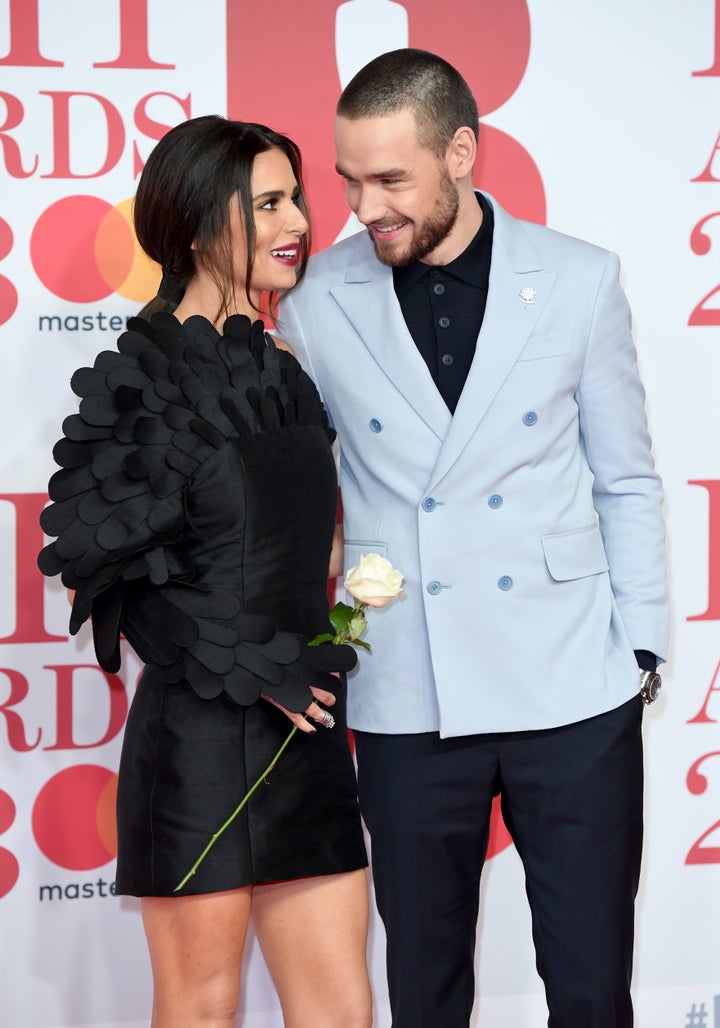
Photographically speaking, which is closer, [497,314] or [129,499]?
[129,499]

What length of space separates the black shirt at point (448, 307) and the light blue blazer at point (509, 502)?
0.04m

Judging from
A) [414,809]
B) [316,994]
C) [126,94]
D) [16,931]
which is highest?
[126,94]

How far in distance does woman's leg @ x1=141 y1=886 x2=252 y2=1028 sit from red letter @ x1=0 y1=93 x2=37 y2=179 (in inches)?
62.9

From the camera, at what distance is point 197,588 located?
80.1 inches

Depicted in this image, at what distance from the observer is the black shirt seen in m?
2.22

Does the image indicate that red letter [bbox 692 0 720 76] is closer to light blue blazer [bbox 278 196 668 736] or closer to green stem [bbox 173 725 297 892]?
light blue blazer [bbox 278 196 668 736]

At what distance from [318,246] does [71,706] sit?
1.22m

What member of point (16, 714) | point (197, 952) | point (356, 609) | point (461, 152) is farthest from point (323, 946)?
point (461, 152)

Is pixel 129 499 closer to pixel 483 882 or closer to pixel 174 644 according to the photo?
pixel 174 644

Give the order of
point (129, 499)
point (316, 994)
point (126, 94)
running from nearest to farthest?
point (129, 499) → point (316, 994) → point (126, 94)

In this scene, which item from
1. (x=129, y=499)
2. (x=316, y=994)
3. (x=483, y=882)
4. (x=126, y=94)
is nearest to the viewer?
(x=129, y=499)

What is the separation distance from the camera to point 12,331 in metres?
2.73

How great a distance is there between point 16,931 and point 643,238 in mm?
2190

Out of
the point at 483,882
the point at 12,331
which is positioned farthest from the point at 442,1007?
the point at 12,331
